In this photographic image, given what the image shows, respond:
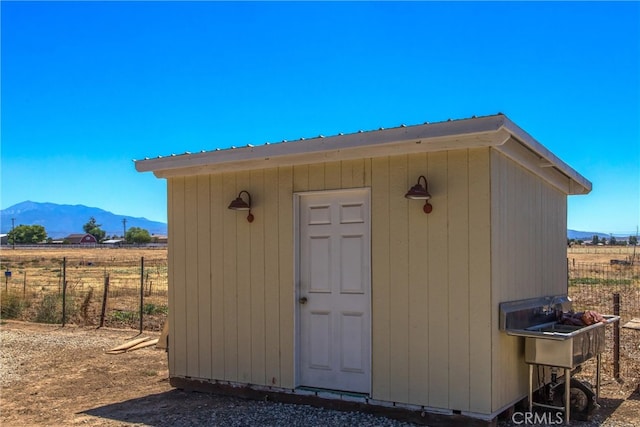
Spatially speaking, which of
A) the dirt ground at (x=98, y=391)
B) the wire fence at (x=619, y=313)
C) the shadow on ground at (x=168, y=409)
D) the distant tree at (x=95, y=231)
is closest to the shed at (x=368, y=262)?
the shadow on ground at (x=168, y=409)

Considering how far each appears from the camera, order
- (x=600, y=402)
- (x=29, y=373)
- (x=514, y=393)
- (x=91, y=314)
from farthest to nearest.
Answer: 1. (x=91, y=314)
2. (x=29, y=373)
3. (x=600, y=402)
4. (x=514, y=393)

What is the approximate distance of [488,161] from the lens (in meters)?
5.06

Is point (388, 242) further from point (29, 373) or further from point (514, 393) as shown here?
point (29, 373)

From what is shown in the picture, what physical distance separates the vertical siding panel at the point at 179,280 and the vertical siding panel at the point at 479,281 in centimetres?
354

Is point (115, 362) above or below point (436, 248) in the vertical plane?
below

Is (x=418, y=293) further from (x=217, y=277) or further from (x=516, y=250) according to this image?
(x=217, y=277)

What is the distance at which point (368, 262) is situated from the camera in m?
5.77

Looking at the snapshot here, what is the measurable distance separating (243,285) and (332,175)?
166cm

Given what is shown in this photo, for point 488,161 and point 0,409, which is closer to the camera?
point 488,161

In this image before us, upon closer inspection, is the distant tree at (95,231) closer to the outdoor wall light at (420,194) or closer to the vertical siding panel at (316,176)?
the vertical siding panel at (316,176)

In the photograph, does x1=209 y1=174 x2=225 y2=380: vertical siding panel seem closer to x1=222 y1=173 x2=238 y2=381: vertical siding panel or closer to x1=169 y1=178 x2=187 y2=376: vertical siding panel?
x1=222 y1=173 x2=238 y2=381: vertical siding panel

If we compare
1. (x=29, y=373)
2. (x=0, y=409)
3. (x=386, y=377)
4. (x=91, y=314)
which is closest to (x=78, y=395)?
(x=0, y=409)

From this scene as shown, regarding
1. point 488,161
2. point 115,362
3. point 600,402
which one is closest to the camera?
point 488,161

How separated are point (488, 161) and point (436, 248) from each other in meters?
0.91
